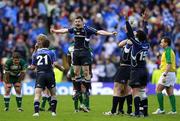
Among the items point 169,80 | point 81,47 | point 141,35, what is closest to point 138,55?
point 141,35

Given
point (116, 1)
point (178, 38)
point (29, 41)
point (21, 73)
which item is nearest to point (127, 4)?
point (116, 1)

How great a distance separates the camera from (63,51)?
1476 inches

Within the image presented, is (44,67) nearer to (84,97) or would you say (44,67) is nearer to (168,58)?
(84,97)

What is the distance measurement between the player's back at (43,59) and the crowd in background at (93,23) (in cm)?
1543

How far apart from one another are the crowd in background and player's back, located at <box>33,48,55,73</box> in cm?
1543

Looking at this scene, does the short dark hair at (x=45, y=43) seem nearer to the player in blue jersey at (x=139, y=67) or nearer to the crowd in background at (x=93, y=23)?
the player in blue jersey at (x=139, y=67)

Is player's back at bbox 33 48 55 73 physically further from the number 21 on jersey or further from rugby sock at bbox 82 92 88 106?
rugby sock at bbox 82 92 88 106

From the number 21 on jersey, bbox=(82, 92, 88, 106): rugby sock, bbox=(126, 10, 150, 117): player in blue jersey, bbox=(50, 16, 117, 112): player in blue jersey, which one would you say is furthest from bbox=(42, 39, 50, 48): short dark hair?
bbox=(82, 92, 88, 106): rugby sock

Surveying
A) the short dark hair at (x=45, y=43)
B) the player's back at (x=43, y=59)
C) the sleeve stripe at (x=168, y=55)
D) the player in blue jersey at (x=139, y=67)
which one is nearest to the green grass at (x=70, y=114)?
the player in blue jersey at (x=139, y=67)

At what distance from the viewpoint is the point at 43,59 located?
20.8 meters

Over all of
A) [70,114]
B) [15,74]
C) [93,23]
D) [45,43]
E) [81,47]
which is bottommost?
[70,114]

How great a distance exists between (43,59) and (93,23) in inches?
700

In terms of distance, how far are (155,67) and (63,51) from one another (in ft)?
16.7

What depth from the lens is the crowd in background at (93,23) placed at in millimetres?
36938
